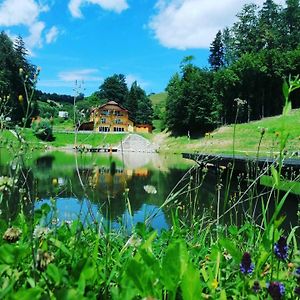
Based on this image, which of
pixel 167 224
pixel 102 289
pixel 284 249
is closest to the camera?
pixel 284 249

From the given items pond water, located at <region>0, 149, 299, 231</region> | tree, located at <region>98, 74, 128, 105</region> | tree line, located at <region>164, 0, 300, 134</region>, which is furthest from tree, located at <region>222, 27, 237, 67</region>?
pond water, located at <region>0, 149, 299, 231</region>

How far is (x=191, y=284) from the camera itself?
118 centimetres

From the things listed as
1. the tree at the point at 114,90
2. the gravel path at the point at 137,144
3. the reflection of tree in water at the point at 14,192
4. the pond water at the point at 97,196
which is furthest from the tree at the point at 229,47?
the reflection of tree in water at the point at 14,192

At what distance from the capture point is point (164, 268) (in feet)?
4.12

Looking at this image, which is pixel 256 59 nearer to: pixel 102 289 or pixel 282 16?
pixel 282 16

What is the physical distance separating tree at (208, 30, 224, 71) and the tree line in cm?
798

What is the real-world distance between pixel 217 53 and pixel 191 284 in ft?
303

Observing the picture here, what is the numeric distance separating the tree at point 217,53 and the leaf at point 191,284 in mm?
91624

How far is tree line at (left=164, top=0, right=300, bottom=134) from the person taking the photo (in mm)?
61469

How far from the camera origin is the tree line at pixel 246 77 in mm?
61469

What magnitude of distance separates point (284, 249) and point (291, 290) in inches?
9.5

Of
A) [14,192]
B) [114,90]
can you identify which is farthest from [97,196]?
[114,90]

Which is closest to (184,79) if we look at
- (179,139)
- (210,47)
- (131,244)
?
(179,139)

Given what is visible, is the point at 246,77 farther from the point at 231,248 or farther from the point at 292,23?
the point at 231,248
